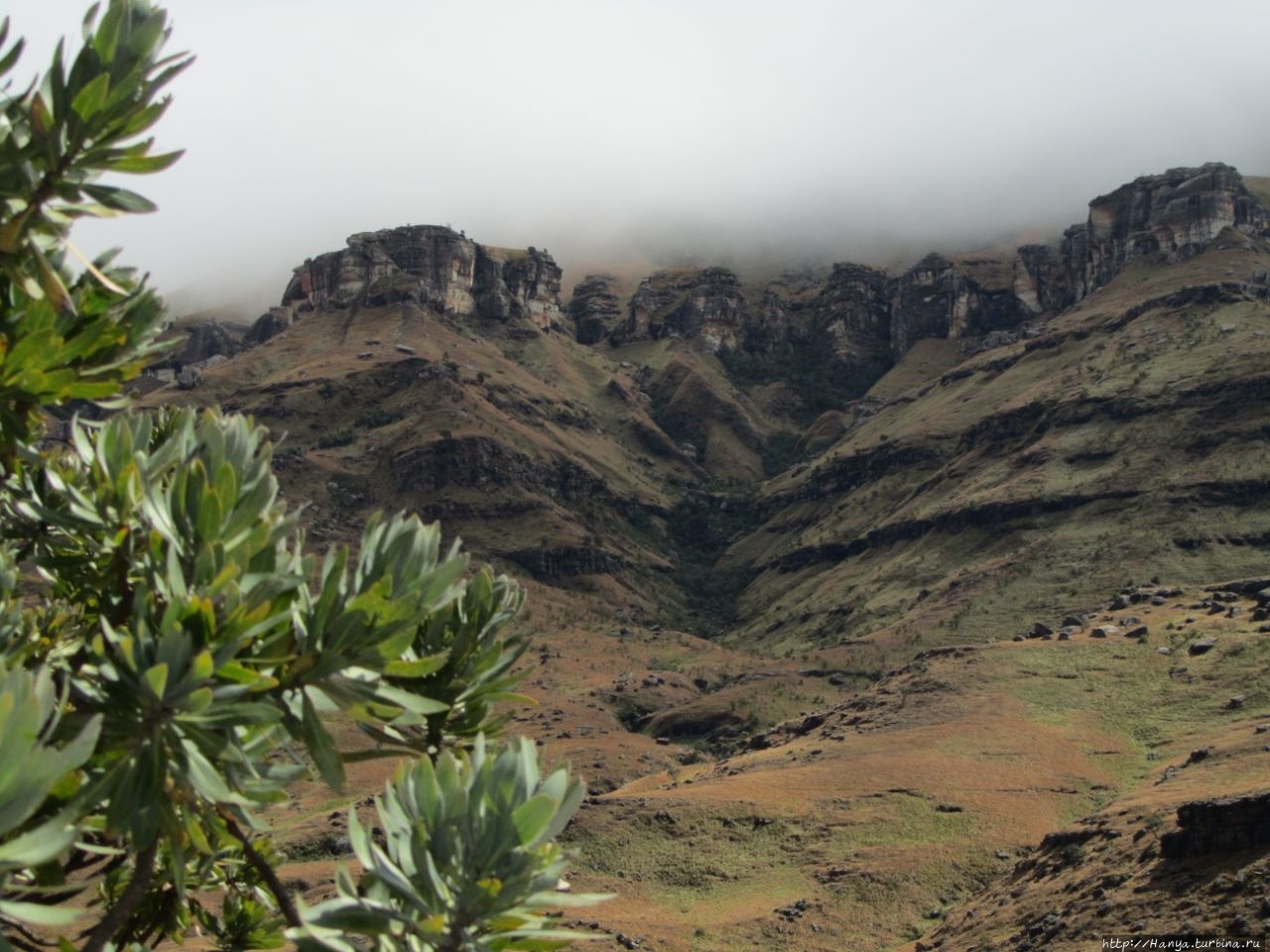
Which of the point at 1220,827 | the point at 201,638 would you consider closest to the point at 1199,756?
the point at 1220,827

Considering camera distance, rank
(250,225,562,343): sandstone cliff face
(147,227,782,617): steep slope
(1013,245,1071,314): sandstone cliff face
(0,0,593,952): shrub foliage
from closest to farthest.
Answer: (0,0,593,952): shrub foliage → (147,227,782,617): steep slope → (250,225,562,343): sandstone cliff face → (1013,245,1071,314): sandstone cliff face

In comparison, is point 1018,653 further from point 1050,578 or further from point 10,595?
→ point 10,595

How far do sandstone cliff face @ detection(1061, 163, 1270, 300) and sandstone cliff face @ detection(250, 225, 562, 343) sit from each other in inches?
3222

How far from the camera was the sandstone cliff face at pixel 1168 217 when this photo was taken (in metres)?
137

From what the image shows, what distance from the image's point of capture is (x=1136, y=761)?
148 feet

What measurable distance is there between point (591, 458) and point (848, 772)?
97994mm

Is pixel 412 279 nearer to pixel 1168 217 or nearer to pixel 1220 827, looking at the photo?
pixel 1168 217

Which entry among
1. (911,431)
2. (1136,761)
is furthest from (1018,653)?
(911,431)

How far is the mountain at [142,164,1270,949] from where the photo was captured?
37.0m

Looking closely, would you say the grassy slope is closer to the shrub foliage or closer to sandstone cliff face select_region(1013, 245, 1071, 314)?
sandstone cliff face select_region(1013, 245, 1071, 314)

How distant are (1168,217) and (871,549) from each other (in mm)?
61338

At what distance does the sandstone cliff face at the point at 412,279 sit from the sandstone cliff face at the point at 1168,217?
81836mm

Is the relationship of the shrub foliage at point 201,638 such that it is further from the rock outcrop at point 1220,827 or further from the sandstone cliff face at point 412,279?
the sandstone cliff face at point 412,279

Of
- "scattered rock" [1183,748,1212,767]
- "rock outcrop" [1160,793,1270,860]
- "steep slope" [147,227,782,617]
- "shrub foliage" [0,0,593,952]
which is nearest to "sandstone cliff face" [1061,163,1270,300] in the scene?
"steep slope" [147,227,782,617]
